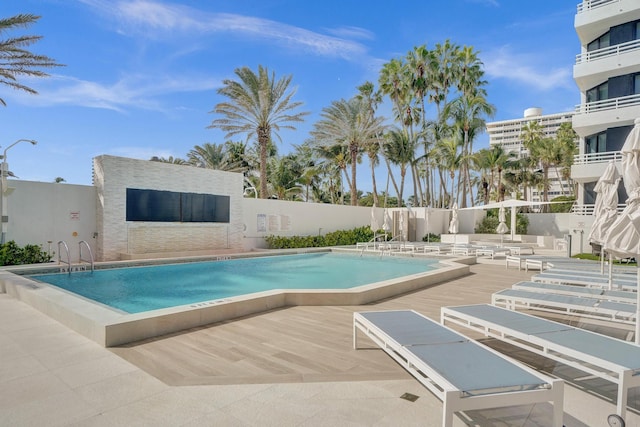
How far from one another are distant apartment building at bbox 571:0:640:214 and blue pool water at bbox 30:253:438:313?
1062 centimetres

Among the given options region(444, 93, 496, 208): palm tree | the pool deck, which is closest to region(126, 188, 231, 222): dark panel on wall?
the pool deck

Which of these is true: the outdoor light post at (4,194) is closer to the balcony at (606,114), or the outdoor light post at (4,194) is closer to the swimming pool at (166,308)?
the swimming pool at (166,308)

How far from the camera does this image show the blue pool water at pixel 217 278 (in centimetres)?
Answer: 869

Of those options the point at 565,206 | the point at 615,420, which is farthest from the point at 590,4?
the point at 615,420

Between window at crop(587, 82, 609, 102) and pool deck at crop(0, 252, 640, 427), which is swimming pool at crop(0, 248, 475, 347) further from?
window at crop(587, 82, 609, 102)

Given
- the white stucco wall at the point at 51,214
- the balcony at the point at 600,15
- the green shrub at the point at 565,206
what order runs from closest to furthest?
the white stucco wall at the point at 51,214 < the balcony at the point at 600,15 < the green shrub at the point at 565,206

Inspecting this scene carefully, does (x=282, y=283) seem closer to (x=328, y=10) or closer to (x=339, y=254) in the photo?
(x=339, y=254)

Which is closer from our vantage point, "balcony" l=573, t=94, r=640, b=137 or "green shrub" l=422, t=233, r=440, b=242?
"balcony" l=573, t=94, r=640, b=137

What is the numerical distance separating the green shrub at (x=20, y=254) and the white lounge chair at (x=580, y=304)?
1330 cm

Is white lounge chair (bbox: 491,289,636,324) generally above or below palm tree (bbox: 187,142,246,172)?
below

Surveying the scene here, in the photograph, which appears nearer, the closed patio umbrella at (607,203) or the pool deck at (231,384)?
the pool deck at (231,384)

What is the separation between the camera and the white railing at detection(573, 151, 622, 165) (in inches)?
666

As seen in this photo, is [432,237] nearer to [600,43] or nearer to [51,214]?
[600,43]

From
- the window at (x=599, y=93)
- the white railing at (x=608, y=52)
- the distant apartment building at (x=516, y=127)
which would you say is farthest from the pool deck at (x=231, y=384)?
the distant apartment building at (x=516, y=127)
